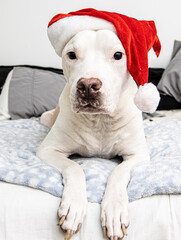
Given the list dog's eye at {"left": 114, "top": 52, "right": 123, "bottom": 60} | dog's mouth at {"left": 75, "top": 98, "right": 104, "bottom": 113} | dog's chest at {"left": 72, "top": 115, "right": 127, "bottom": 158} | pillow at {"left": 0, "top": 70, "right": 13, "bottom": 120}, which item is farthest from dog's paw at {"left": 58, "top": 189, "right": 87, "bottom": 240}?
pillow at {"left": 0, "top": 70, "right": 13, "bottom": 120}

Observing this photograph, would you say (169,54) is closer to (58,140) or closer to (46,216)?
(58,140)

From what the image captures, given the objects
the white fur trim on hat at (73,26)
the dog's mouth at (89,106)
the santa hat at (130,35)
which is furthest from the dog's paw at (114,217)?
the white fur trim on hat at (73,26)

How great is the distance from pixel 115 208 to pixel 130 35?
76 cm

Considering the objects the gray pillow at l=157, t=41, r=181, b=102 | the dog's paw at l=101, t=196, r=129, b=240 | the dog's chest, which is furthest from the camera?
the gray pillow at l=157, t=41, r=181, b=102

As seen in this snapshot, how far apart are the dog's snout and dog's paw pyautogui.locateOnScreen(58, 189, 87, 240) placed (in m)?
0.42

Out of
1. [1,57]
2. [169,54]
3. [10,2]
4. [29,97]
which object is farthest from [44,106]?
[169,54]

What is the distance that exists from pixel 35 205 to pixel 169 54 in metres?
2.81

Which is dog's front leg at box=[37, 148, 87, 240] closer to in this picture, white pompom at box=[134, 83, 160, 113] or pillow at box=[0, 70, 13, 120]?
white pompom at box=[134, 83, 160, 113]

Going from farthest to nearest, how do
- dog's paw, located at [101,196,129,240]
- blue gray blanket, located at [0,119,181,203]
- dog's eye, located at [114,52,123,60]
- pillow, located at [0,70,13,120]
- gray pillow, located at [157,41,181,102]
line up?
gray pillow, located at [157,41,181,102] < pillow, located at [0,70,13,120] < dog's eye, located at [114,52,123,60] < blue gray blanket, located at [0,119,181,203] < dog's paw, located at [101,196,129,240]

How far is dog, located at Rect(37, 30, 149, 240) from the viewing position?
1.03 meters

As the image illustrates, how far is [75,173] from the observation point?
1.20 metres

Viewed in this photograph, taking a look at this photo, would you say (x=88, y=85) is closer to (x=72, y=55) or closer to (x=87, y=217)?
(x=72, y=55)

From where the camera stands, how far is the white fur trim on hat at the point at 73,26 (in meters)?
1.36

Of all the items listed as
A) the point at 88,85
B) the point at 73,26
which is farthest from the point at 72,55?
the point at 88,85
